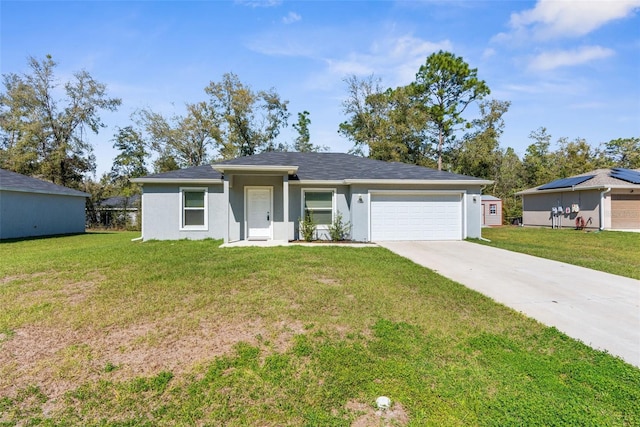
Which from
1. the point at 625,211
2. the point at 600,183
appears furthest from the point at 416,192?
the point at 625,211

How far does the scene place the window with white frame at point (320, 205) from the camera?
12.1 metres

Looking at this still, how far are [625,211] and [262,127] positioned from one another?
2678cm

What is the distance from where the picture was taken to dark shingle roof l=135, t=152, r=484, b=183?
1209cm

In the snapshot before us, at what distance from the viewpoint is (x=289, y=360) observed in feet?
10.0

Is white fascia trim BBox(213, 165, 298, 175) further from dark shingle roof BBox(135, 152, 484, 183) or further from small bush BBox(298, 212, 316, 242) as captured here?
small bush BBox(298, 212, 316, 242)

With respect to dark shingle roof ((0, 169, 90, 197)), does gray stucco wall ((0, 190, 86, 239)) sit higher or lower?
lower

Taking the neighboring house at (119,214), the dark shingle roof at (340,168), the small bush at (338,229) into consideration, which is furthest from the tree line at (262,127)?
the small bush at (338,229)

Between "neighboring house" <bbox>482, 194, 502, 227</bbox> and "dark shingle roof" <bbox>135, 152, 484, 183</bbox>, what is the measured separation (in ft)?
44.4

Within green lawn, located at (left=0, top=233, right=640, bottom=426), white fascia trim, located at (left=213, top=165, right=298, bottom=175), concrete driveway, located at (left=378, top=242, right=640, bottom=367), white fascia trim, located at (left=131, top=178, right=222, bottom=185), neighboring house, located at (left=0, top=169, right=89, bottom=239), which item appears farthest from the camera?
neighboring house, located at (left=0, top=169, right=89, bottom=239)

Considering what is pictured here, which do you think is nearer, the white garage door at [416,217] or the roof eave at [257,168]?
the roof eave at [257,168]

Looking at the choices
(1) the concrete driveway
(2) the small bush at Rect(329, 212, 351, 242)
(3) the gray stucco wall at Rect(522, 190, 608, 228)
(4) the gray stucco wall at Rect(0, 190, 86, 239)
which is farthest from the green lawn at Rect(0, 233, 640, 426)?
(3) the gray stucco wall at Rect(522, 190, 608, 228)

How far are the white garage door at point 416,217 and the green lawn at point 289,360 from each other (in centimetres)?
665

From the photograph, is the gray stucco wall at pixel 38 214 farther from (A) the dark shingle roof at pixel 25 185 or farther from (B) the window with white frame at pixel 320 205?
(B) the window with white frame at pixel 320 205

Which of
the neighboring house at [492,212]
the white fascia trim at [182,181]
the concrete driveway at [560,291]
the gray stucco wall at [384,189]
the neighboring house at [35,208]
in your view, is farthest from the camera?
the neighboring house at [492,212]
